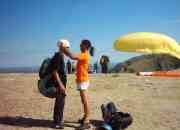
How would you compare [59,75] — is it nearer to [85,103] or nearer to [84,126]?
[85,103]

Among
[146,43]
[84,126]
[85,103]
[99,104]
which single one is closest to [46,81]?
[85,103]

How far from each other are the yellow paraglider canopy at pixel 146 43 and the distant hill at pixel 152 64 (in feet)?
17.8

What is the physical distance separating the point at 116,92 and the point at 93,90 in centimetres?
116

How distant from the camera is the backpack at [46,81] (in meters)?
9.59

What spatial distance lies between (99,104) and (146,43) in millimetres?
14961

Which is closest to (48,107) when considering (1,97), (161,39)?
(1,97)

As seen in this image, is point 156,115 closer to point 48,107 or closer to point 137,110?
point 137,110

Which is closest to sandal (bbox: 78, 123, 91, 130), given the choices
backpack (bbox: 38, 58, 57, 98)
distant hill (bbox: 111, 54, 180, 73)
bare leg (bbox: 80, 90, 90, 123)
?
bare leg (bbox: 80, 90, 90, 123)

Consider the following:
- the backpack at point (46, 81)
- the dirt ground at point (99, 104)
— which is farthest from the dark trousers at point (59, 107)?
the dirt ground at point (99, 104)

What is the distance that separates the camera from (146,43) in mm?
27422

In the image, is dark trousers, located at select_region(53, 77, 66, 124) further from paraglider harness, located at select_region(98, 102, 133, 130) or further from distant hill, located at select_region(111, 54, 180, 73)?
distant hill, located at select_region(111, 54, 180, 73)

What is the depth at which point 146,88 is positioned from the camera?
17.5 meters

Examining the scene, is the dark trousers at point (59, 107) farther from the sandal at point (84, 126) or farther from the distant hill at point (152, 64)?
the distant hill at point (152, 64)

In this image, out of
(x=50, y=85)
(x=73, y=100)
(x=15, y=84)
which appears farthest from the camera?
(x=15, y=84)
